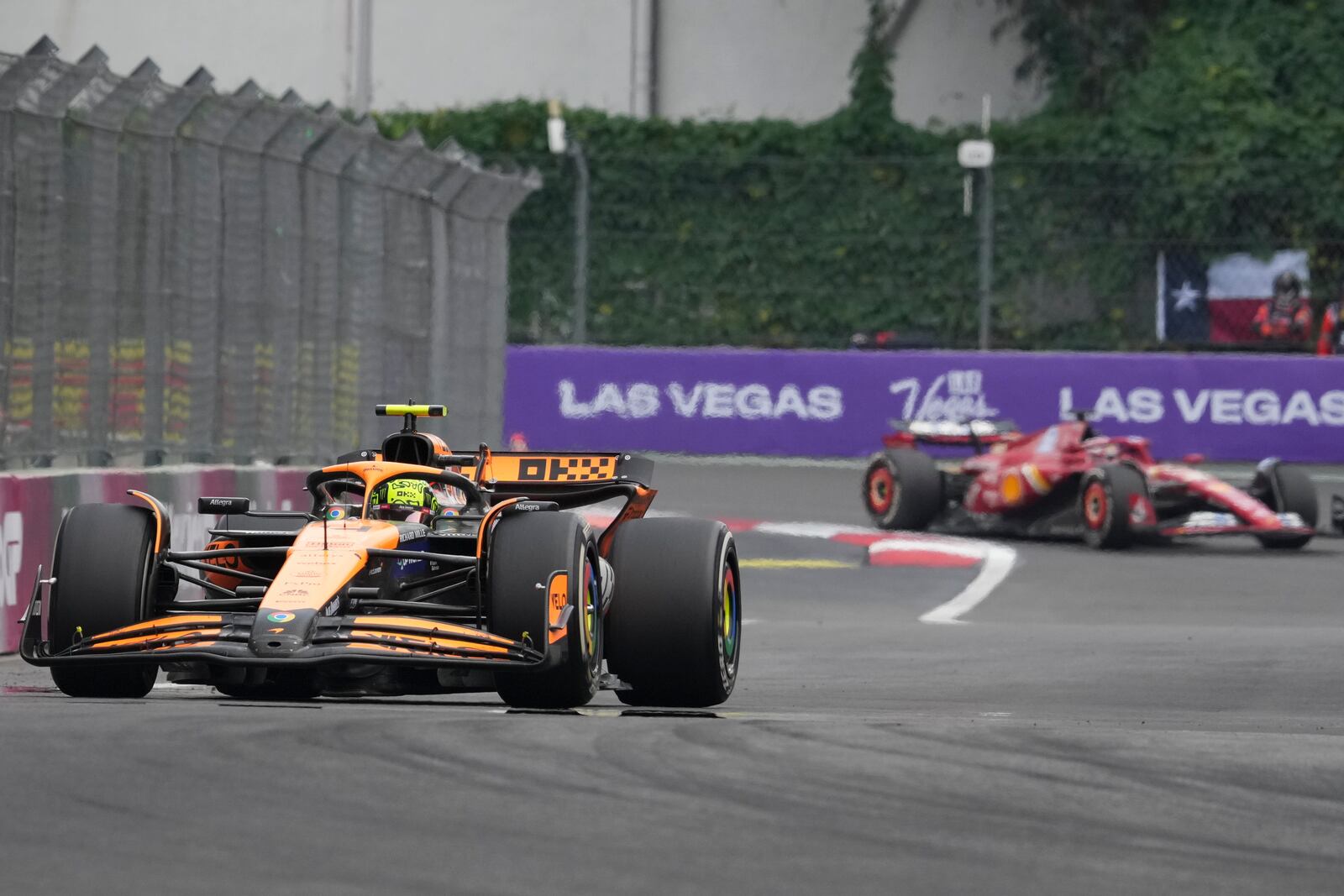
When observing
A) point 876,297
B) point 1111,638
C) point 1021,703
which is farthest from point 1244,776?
point 876,297

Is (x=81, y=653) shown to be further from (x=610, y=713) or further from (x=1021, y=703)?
(x=1021, y=703)

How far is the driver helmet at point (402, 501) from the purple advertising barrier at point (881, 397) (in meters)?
13.9

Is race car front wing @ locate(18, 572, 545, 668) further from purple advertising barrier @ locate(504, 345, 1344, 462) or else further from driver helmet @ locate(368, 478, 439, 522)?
purple advertising barrier @ locate(504, 345, 1344, 462)

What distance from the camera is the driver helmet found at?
26.5 ft

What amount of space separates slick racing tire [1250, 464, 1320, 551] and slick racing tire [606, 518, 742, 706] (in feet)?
31.8

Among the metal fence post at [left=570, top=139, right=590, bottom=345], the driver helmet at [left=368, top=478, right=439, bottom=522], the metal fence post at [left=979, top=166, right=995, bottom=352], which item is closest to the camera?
the driver helmet at [left=368, top=478, right=439, bottom=522]

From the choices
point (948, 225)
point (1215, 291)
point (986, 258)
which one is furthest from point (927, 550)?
point (948, 225)

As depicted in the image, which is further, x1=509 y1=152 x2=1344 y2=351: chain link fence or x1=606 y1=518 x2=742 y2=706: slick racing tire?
x1=509 y1=152 x2=1344 y2=351: chain link fence

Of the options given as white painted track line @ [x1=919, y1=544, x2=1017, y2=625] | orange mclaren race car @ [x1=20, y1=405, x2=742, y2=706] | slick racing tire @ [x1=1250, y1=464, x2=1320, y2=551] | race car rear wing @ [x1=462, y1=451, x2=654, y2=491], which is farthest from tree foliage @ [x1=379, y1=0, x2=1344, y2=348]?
orange mclaren race car @ [x1=20, y1=405, x2=742, y2=706]

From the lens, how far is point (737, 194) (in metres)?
25.3

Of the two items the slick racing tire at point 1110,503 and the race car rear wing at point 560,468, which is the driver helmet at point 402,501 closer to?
the race car rear wing at point 560,468

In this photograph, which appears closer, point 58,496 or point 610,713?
point 610,713

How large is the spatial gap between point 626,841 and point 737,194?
20.9 m

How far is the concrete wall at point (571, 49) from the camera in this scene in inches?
1169
